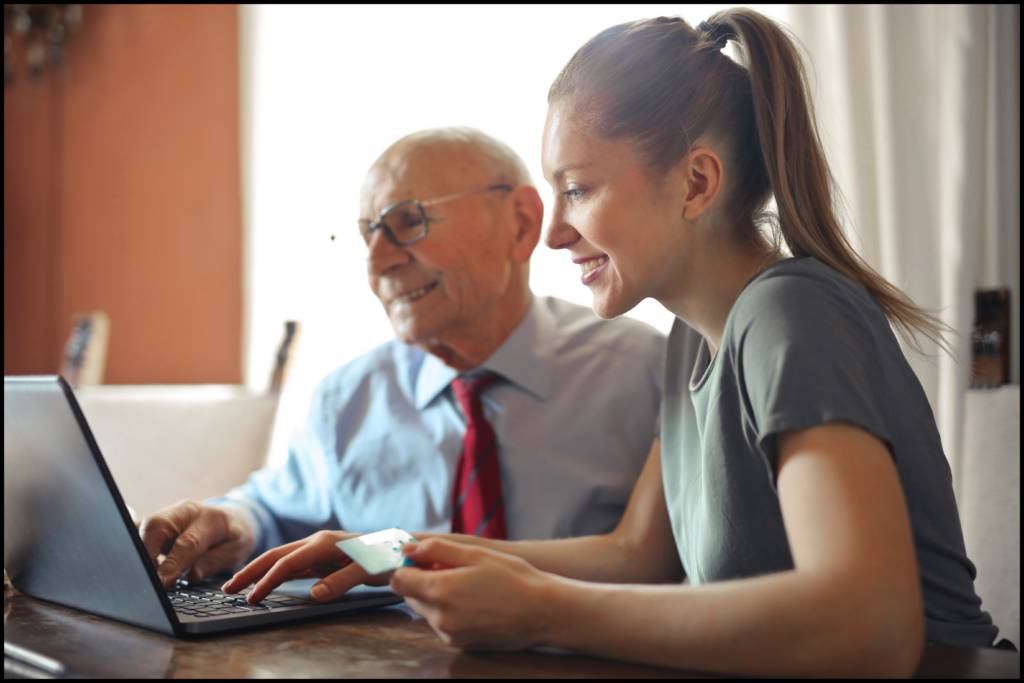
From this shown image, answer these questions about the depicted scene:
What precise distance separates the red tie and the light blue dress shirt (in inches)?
1.0

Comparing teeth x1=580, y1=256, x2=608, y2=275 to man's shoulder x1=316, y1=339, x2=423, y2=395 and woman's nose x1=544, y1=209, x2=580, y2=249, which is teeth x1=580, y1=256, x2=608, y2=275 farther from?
man's shoulder x1=316, y1=339, x2=423, y2=395

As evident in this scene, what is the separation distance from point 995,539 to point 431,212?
1.04 meters

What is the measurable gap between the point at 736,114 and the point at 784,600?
57 centimetres

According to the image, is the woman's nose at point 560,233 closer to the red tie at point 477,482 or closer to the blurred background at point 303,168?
the red tie at point 477,482

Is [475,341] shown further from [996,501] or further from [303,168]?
[303,168]

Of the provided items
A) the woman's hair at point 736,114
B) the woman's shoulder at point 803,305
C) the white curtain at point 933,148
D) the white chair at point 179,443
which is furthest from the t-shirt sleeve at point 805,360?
the white chair at point 179,443

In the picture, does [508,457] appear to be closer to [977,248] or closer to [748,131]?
[748,131]

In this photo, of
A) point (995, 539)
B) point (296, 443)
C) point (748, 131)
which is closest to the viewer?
point (748, 131)

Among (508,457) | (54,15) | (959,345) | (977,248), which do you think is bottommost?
(508,457)

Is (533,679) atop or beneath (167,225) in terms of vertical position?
beneath

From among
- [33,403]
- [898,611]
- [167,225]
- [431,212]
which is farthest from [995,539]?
[167,225]

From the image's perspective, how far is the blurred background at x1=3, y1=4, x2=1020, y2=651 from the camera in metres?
2.09

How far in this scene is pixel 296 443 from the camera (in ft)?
6.19

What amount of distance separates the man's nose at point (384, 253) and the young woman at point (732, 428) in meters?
0.63
